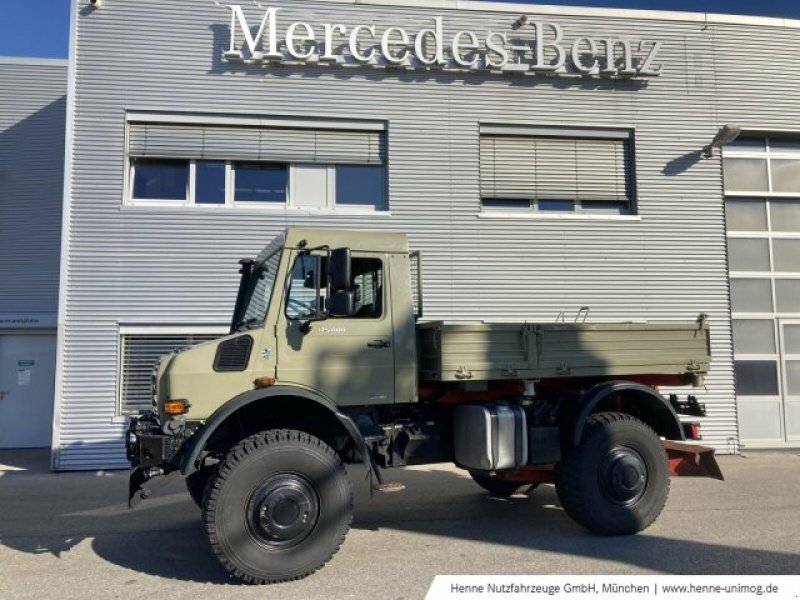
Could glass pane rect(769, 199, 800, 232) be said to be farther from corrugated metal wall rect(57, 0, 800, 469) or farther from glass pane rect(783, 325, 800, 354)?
glass pane rect(783, 325, 800, 354)

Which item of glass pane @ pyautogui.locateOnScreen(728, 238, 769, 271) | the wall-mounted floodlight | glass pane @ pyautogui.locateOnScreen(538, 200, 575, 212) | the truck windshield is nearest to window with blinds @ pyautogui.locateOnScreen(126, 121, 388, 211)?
glass pane @ pyautogui.locateOnScreen(538, 200, 575, 212)

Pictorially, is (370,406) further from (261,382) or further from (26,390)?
(26,390)

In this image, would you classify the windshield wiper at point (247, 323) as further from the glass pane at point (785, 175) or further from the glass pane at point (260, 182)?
the glass pane at point (785, 175)

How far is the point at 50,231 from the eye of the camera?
11.9 meters

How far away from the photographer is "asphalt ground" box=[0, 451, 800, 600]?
15.5 ft

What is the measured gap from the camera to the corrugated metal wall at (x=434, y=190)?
9805mm

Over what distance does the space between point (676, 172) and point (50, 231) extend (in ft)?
37.7

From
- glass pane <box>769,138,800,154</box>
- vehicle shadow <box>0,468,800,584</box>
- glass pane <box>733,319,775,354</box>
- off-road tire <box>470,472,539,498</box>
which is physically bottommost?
vehicle shadow <box>0,468,800,584</box>

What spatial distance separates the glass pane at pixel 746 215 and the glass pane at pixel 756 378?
2.44 metres

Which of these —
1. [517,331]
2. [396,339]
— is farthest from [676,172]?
[396,339]

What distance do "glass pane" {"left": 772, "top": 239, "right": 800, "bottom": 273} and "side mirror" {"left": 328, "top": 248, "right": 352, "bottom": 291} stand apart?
31.9 feet

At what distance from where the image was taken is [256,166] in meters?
10.4

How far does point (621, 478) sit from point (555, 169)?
6.51 m

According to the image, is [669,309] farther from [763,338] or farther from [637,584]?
[637,584]
